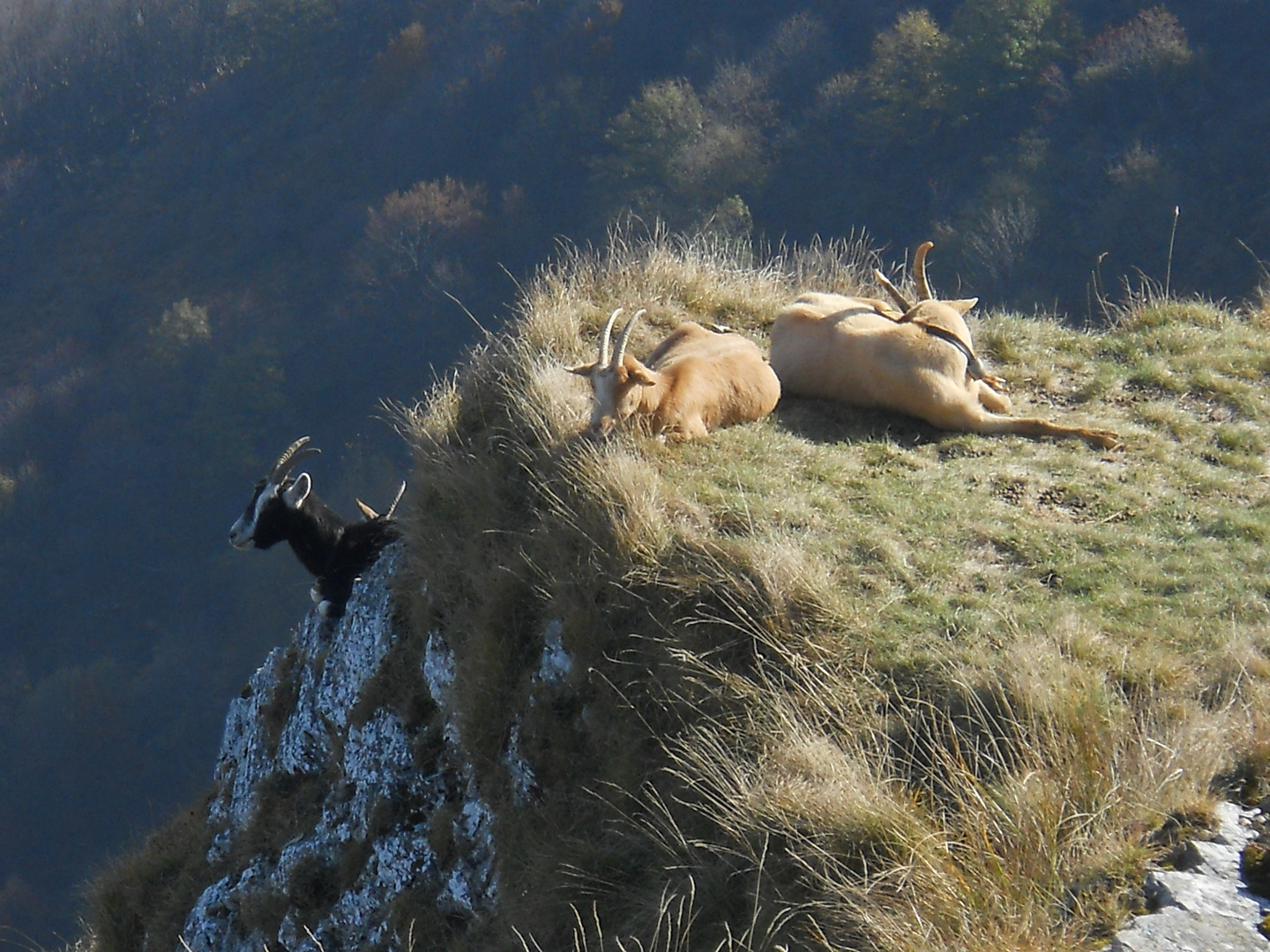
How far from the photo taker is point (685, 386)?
7.23 m

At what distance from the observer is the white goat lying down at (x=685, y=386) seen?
22.6 ft

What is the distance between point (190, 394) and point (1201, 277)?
34870 millimetres

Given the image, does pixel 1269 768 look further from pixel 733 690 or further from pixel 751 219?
pixel 751 219

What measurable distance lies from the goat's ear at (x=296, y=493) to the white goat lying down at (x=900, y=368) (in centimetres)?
378

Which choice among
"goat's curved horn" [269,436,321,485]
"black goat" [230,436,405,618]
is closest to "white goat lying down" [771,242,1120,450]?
"black goat" [230,436,405,618]

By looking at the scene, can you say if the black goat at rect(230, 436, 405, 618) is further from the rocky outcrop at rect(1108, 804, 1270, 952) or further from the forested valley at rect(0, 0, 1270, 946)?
the forested valley at rect(0, 0, 1270, 946)

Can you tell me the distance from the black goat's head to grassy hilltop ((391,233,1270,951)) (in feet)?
3.63

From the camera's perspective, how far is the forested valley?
34.2 metres

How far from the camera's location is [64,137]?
54.6m

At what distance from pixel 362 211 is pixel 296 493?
4186cm

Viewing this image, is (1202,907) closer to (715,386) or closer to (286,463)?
(715,386)

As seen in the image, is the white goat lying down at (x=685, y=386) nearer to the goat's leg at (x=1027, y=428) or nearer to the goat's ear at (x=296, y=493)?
the goat's leg at (x=1027, y=428)

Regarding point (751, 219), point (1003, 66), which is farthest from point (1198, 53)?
point (751, 219)

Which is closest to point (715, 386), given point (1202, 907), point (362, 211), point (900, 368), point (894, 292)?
point (900, 368)
